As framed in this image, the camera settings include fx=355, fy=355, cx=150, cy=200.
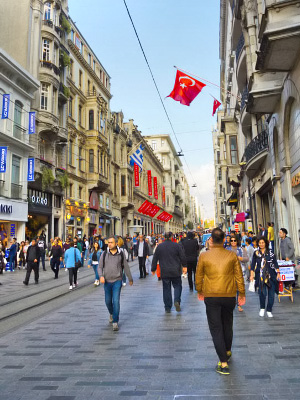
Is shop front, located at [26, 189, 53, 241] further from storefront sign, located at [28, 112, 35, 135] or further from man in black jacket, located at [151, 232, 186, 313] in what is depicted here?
man in black jacket, located at [151, 232, 186, 313]

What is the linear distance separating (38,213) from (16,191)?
324 centimetres

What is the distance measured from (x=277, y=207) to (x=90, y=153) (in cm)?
2502

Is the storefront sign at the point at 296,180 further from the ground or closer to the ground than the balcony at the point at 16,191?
closer to the ground

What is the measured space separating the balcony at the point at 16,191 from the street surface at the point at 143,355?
16.8 meters

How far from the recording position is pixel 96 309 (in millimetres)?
8617

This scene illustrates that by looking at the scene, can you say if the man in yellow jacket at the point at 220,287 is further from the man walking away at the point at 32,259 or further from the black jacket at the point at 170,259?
the man walking away at the point at 32,259

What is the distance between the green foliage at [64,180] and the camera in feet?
97.4

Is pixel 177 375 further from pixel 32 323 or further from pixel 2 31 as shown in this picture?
Answer: pixel 2 31

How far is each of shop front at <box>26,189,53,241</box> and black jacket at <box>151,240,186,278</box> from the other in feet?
64.6

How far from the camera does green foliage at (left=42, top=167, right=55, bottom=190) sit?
27211 mm

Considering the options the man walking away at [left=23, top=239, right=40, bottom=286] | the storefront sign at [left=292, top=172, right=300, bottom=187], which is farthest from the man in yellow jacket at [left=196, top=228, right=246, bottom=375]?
the man walking away at [left=23, top=239, right=40, bottom=286]

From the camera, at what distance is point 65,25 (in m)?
31.9

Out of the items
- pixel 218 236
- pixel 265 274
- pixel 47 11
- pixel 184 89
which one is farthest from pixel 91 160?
pixel 218 236

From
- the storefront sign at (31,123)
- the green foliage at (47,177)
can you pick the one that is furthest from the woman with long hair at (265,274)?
the green foliage at (47,177)
